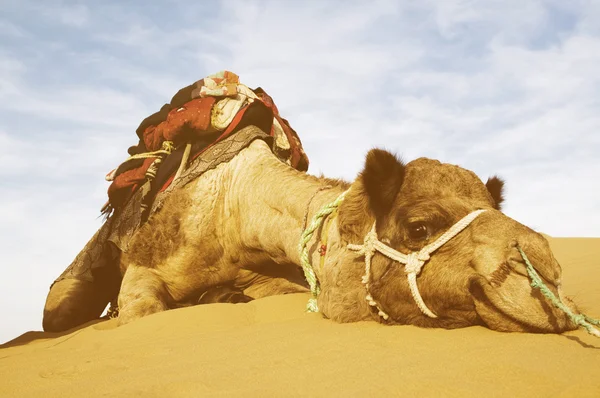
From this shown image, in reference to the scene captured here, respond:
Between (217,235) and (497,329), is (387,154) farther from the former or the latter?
(217,235)

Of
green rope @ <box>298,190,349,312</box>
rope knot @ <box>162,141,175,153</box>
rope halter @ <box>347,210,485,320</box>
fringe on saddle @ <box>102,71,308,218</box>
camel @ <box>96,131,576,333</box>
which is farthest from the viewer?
rope knot @ <box>162,141,175,153</box>

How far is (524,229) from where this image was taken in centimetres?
267

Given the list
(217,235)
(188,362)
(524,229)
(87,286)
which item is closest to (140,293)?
(217,235)

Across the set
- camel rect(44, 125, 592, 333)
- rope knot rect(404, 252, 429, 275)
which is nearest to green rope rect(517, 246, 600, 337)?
camel rect(44, 125, 592, 333)

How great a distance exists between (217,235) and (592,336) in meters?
3.34

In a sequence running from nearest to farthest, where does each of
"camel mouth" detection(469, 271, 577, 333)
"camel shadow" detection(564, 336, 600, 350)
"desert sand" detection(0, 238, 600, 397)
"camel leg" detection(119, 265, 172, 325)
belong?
1. "desert sand" detection(0, 238, 600, 397)
2. "camel shadow" detection(564, 336, 600, 350)
3. "camel mouth" detection(469, 271, 577, 333)
4. "camel leg" detection(119, 265, 172, 325)

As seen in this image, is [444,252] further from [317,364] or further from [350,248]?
→ [317,364]

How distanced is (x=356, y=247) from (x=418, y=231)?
0.44 m

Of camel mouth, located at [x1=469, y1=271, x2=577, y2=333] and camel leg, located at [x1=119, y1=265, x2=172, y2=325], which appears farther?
camel leg, located at [x1=119, y1=265, x2=172, y2=325]

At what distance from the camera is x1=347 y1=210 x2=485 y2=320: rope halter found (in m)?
2.82

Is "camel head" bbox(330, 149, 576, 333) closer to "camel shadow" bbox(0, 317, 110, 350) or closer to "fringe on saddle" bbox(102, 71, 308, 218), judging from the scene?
"fringe on saddle" bbox(102, 71, 308, 218)

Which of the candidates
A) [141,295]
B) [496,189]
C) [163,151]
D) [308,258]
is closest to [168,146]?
[163,151]

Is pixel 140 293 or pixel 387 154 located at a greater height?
pixel 387 154

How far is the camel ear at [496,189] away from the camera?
353cm
